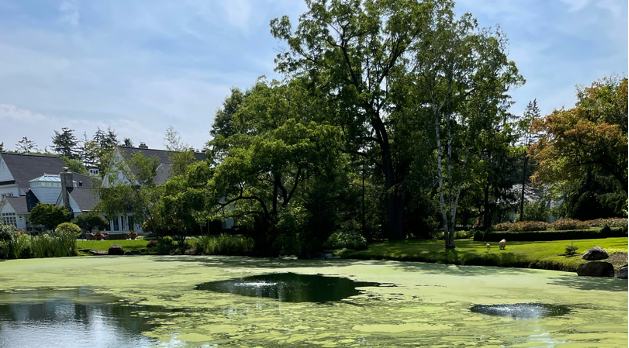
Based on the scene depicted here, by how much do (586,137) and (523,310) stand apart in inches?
284

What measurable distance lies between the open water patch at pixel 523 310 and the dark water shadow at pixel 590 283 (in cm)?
281

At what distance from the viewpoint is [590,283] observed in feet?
43.5

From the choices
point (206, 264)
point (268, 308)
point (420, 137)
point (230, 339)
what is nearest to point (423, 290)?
point (268, 308)

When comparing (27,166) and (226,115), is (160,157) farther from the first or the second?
(27,166)

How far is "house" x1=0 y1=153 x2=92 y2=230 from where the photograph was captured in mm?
49281

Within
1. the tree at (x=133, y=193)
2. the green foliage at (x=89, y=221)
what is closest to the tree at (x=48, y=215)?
the green foliage at (x=89, y=221)

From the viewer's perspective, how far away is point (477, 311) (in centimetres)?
998

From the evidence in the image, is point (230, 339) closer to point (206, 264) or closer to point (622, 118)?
point (622, 118)

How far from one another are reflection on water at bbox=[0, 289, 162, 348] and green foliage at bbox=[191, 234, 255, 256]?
14.2 metres

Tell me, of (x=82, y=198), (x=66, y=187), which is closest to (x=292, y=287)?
(x=82, y=198)

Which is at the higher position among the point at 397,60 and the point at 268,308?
the point at 397,60

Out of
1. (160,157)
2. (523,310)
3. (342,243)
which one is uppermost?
(160,157)

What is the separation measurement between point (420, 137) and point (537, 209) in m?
21.9

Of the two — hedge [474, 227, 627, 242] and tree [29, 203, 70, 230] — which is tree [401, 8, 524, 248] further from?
tree [29, 203, 70, 230]
